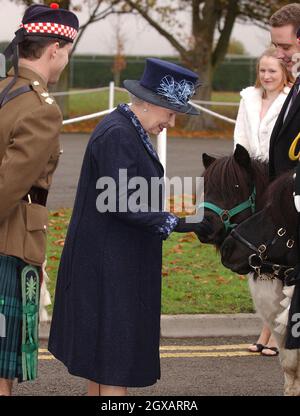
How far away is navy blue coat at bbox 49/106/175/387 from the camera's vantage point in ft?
13.8

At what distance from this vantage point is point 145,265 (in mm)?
4293

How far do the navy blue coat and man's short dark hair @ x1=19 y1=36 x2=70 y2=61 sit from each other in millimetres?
427

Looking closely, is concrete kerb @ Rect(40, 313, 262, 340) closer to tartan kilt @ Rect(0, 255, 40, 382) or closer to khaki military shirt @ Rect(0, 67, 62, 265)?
tartan kilt @ Rect(0, 255, 40, 382)

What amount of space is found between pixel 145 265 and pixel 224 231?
71cm

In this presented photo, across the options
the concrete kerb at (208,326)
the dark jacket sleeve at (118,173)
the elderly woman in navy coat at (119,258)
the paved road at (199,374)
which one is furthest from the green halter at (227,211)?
the concrete kerb at (208,326)

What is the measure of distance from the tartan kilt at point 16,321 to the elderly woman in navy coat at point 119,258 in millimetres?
191

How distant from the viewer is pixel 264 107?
630 centimetres

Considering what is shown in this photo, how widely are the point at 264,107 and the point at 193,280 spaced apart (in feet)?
7.44

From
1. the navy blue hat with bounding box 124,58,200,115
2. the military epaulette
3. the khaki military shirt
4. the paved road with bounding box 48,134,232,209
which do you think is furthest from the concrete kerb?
the paved road with bounding box 48,134,232,209

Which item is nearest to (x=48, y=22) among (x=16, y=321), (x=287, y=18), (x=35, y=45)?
(x=35, y=45)

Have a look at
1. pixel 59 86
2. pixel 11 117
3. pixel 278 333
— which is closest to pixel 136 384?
pixel 278 333

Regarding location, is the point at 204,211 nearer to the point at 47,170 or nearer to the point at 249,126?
the point at 47,170

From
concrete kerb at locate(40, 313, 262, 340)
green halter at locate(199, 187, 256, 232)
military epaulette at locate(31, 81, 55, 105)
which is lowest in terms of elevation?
concrete kerb at locate(40, 313, 262, 340)
